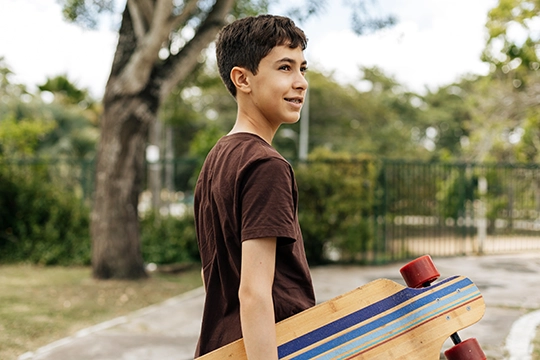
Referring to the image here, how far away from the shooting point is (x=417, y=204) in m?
11.8

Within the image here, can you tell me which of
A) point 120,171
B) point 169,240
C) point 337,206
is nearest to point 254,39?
point 120,171

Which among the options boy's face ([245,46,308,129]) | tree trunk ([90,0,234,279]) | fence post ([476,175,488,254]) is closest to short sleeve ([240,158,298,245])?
boy's face ([245,46,308,129])

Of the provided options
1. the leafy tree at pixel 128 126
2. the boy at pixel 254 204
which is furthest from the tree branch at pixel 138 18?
the boy at pixel 254 204

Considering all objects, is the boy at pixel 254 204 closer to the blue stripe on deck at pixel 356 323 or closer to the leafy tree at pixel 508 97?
the blue stripe on deck at pixel 356 323

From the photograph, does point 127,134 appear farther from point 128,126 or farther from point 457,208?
point 457,208

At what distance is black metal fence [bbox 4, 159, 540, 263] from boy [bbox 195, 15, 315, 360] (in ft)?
28.0

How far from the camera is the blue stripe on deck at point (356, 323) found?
1.55m

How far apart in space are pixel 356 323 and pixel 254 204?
1.49 ft

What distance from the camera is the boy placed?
4.72ft

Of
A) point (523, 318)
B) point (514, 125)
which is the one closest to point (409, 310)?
point (523, 318)

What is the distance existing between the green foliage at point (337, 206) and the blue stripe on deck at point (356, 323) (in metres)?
8.49

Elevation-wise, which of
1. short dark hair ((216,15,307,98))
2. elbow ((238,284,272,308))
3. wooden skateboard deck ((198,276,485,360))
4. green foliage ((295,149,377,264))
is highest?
short dark hair ((216,15,307,98))

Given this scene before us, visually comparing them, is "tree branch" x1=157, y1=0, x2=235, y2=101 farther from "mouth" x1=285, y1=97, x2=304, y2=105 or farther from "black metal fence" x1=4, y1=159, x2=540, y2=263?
"mouth" x1=285, y1=97, x2=304, y2=105

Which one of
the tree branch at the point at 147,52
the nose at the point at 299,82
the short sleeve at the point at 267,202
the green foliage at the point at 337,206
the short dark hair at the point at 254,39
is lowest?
the green foliage at the point at 337,206
